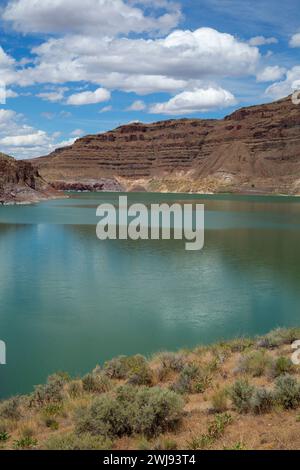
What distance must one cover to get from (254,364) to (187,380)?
1.69m

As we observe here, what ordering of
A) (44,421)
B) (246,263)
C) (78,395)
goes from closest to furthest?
(44,421), (78,395), (246,263)

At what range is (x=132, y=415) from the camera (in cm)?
740

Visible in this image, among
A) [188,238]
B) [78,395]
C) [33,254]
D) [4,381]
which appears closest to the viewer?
[78,395]

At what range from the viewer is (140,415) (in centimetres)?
739

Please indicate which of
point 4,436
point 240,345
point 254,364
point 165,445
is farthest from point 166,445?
point 240,345

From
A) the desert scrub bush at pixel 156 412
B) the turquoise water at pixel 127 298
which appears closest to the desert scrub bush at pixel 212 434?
the desert scrub bush at pixel 156 412

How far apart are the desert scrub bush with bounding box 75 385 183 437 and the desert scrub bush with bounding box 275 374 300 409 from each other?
1.64 m

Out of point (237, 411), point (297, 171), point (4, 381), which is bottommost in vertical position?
point (4, 381)

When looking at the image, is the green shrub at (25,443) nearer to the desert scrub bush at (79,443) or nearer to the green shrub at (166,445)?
the desert scrub bush at (79,443)

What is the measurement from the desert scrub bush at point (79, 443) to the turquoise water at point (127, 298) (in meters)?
5.91

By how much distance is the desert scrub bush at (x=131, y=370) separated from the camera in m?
11.0

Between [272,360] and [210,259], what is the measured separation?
2126 centimetres
